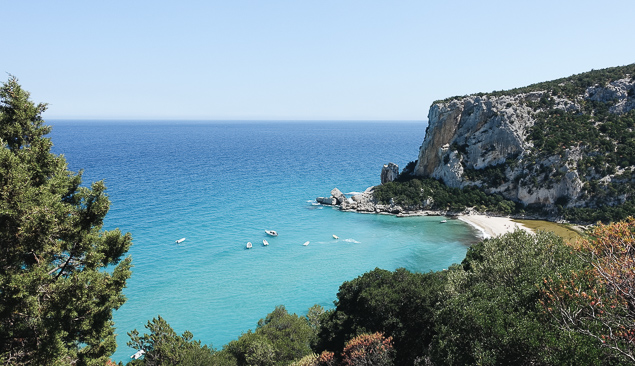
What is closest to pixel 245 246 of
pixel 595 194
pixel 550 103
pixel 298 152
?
pixel 595 194

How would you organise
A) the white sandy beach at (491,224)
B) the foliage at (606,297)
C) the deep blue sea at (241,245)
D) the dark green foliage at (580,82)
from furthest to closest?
the dark green foliage at (580,82)
the white sandy beach at (491,224)
the deep blue sea at (241,245)
the foliage at (606,297)

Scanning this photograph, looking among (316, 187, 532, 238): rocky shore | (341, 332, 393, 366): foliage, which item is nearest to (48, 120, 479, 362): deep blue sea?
(316, 187, 532, 238): rocky shore

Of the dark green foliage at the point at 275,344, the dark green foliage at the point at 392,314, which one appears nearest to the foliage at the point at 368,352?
the dark green foliage at the point at 392,314

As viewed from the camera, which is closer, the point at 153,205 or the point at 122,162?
the point at 153,205

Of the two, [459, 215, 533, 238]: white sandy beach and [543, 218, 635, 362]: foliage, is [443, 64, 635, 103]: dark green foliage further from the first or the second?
[543, 218, 635, 362]: foliage

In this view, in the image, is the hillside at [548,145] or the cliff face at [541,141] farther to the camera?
the cliff face at [541,141]

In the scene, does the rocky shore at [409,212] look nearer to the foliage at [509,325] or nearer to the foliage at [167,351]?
the foliage at [509,325]

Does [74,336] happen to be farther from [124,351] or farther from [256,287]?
[256,287]

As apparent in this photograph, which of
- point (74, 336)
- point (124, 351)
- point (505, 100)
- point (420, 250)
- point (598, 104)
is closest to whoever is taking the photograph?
point (74, 336)
